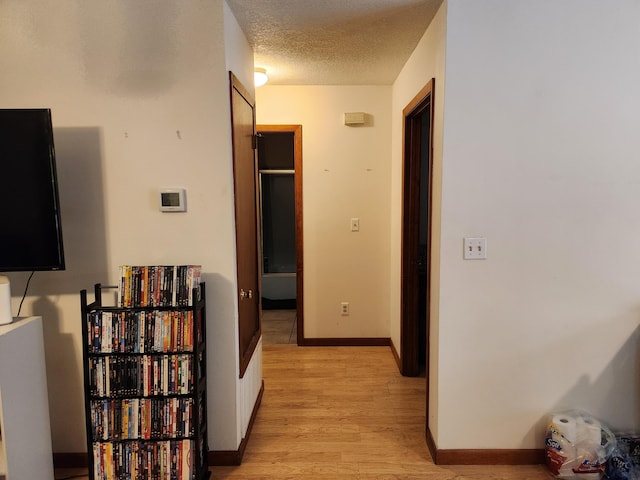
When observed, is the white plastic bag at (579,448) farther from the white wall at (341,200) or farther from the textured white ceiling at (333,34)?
the textured white ceiling at (333,34)

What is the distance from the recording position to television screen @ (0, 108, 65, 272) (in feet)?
5.40

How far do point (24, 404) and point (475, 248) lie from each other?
221cm

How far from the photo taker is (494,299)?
2.00 metres

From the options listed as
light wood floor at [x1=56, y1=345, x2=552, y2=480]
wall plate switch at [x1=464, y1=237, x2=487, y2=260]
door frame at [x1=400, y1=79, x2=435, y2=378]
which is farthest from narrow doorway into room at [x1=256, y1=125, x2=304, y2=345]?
wall plate switch at [x1=464, y1=237, x2=487, y2=260]

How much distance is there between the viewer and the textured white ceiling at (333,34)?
78.3 inches

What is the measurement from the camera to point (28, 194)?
5.53ft

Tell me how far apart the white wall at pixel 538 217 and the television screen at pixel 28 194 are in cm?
182

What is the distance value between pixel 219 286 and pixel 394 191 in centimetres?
201

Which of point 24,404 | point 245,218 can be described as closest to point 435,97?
point 245,218

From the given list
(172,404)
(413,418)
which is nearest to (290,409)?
(413,418)

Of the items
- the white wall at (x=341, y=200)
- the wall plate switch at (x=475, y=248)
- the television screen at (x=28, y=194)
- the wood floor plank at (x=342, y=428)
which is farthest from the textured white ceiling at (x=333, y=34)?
the wood floor plank at (x=342, y=428)

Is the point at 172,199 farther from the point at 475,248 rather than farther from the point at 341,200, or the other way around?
the point at 341,200

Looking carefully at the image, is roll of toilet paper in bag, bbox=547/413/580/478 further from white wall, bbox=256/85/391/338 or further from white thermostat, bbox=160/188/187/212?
white thermostat, bbox=160/188/187/212

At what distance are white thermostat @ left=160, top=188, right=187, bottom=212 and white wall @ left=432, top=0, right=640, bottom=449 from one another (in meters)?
1.33
